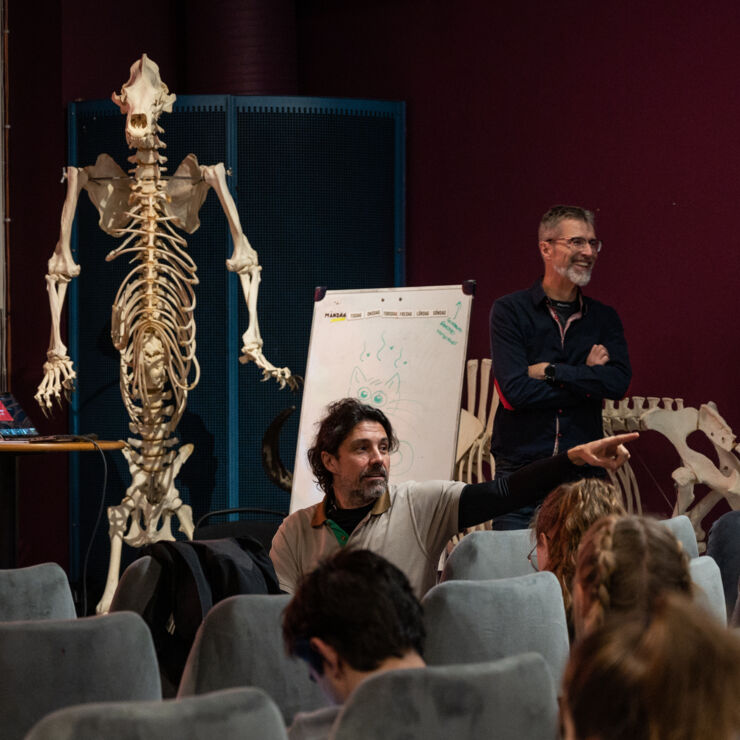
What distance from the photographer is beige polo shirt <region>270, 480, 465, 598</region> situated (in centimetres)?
340

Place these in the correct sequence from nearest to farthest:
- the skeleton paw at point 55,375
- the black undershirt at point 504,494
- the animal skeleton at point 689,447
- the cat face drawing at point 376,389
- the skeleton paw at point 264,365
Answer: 1. the black undershirt at point 504,494
2. the cat face drawing at point 376,389
3. the animal skeleton at point 689,447
4. the skeleton paw at point 55,375
5. the skeleton paw at point 264,365

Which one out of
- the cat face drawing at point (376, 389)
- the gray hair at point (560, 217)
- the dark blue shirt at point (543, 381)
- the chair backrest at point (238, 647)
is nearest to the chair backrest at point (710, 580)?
the chair backrest at point (238, 647)

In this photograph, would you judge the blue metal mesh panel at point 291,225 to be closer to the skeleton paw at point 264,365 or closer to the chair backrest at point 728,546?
the skeleton paw at point 264,365

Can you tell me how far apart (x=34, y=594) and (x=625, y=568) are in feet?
4.98

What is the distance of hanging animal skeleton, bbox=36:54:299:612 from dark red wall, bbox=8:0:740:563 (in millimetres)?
858

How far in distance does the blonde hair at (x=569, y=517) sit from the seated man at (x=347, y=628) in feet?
2.74

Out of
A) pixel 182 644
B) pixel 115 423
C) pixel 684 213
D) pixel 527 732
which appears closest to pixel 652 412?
pixel 684 213

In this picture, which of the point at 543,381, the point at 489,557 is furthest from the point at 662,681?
the point at 543,381

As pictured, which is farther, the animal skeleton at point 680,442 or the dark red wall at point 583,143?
the dark red wall at point 583,143

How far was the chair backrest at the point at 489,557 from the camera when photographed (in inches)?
118

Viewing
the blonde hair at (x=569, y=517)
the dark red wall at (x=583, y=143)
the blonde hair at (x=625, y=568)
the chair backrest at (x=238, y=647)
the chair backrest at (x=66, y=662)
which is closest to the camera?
the blonde hair at (x=625, y=568)

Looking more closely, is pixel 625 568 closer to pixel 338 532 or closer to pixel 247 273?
pixel 338 532

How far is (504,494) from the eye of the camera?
3301 millimetres

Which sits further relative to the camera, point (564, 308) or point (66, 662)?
point (564, 308)
